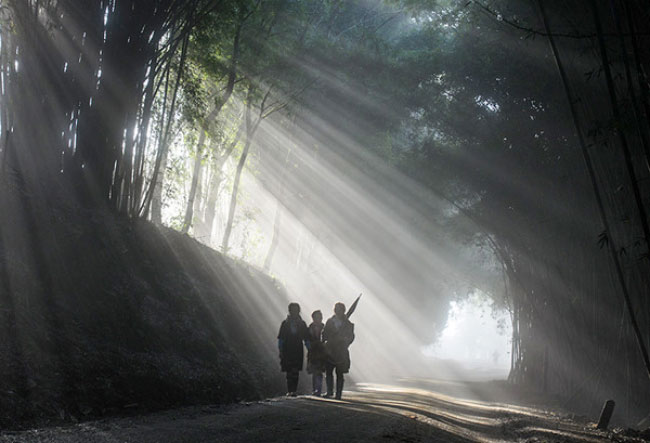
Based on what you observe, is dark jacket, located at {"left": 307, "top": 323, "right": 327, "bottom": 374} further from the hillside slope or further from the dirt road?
the dirt road

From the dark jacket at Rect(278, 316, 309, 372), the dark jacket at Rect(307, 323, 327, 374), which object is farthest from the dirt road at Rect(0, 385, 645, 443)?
the dark jacket at Rect(278, 316, 309, 372)

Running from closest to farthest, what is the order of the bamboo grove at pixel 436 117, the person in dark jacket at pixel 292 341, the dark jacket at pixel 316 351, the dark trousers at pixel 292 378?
the bamboo grove at pixel 436 117 < the dark jacket at pixel 316 351 < the person in dark jacket at pixel 292 341 < the dark trousers at pixel 292 378

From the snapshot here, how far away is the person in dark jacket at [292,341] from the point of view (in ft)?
26.0

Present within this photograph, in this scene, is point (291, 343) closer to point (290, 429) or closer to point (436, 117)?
point (290, 429)

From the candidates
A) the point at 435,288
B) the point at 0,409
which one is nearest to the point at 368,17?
the point at 435,288

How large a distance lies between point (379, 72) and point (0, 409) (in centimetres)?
1211

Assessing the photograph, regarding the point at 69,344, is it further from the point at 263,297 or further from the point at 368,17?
the point at 368,17

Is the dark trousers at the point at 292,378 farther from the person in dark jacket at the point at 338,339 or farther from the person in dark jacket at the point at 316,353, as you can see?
the person in dark jacket at the point at 338,339

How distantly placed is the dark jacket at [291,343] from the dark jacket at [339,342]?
0.43 m

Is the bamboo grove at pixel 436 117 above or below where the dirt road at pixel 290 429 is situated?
above

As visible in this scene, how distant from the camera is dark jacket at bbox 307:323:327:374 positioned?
25.7 feet

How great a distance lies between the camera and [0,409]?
13.3 ft

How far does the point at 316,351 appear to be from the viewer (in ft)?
25.8

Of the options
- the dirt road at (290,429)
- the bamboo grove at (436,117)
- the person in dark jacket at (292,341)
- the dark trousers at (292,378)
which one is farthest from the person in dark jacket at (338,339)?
the bamboo grove at (436,117)
